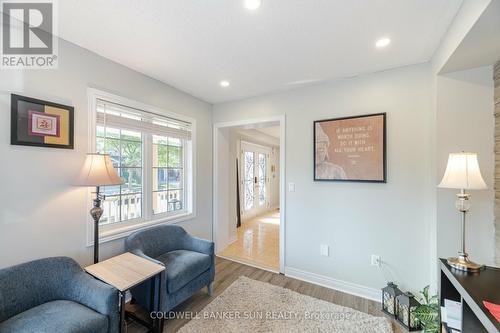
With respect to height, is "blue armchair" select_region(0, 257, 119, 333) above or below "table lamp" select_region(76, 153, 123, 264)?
below

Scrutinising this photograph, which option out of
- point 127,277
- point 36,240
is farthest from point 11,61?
point 127,277

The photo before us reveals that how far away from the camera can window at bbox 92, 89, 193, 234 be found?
2.22 meters

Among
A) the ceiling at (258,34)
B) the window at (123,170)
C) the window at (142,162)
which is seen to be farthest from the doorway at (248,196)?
the window at (123,170)

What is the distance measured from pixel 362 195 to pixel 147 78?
9.44ft

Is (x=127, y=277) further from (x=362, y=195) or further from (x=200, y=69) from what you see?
(x=362, y=195)

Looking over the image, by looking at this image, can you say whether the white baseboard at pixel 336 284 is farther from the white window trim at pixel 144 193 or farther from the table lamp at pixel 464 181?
the white window trim at pixel 144 193

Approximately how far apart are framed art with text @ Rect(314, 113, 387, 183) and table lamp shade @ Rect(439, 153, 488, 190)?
2.76ft

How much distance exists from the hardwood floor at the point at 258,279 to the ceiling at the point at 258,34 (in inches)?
99.3

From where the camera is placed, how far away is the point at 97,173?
1.74 m

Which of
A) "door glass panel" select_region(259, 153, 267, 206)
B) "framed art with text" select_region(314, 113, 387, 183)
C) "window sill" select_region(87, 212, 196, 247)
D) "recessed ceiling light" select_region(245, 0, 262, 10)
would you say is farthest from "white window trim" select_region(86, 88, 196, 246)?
"door glass panel" select_region(259, 153, 267, 206)

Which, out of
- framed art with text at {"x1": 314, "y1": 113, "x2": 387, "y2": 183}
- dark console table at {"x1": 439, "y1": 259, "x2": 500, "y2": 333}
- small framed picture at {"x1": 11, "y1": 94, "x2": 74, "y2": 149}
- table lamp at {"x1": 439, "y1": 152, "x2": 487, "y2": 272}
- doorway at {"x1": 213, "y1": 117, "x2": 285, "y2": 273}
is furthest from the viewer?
doorway at {"x1": 213, "y1": 117, "x2": 285, "y2": 273}

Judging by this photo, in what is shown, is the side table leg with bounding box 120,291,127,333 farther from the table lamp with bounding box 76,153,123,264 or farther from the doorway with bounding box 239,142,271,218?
the doorway with bounding box 239,142,271,218

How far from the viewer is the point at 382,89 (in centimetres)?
233

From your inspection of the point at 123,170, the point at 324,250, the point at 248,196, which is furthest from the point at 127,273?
the point at 248,196
